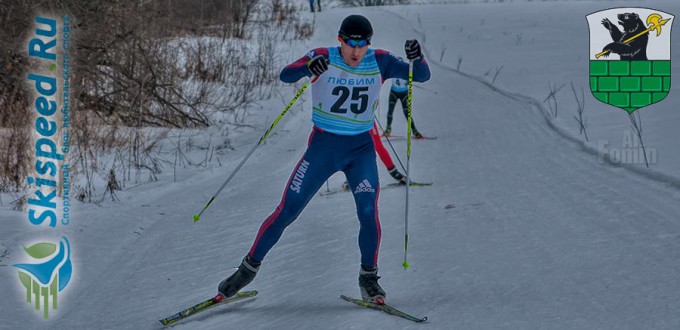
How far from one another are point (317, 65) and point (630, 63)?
1069 centimetres

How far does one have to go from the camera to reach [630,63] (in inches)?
569

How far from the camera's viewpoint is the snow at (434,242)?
16.1 ft

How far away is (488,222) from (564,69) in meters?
12.3

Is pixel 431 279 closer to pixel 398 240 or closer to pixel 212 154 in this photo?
pixel 398 240

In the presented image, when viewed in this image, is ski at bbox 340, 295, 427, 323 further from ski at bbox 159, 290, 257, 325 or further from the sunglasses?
the sunglasses

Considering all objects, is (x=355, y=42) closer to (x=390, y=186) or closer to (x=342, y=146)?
(x=342, y=146)

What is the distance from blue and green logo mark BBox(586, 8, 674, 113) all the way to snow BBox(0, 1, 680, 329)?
992 mm

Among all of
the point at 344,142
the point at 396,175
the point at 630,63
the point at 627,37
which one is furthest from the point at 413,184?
the point at 627,37

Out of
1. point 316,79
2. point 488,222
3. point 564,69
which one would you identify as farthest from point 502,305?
point 564,69

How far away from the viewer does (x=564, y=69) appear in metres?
18.5

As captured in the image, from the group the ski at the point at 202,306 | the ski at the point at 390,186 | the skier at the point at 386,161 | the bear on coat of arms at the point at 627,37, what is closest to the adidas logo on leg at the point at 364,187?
the ski at the point at 202,306

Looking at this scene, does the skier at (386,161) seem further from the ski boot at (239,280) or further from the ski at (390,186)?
the ski boot at (239,280)

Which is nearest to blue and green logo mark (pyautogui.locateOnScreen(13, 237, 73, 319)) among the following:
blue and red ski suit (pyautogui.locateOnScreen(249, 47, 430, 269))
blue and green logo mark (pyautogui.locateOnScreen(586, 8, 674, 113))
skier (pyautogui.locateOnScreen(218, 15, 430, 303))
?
skier (pyautogui.locateOnScreen(218, 15, 430, 303))

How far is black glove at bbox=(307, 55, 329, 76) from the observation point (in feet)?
16.7
